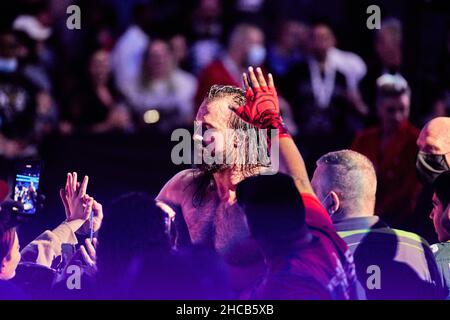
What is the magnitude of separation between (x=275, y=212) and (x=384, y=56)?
4.74 metres

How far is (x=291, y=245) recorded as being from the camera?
3.55 metres

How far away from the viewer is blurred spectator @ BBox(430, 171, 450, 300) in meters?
4.34

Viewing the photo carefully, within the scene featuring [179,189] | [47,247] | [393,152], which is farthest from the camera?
[393,152]

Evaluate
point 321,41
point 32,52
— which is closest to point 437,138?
point 321,41

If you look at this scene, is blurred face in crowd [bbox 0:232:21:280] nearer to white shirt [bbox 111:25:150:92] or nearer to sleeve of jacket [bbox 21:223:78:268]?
sleeve of jacket [bbox 21:223:78:268]

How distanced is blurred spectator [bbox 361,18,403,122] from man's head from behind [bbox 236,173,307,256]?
14.2ft

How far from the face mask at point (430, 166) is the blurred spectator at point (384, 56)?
8.79 feet

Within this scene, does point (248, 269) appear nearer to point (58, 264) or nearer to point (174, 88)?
point (58, 264)

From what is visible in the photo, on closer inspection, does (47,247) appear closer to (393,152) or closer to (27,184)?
Answer: (27,184)

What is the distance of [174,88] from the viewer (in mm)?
8219

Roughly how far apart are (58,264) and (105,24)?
15.3ft

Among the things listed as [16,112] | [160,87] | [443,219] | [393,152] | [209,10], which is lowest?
[443,219]

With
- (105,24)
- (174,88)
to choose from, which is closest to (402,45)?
(174,88)

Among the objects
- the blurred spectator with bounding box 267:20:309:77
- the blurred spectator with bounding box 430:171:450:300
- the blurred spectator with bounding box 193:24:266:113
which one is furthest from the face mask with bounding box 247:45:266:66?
the blurred spectator with bounding box 430:171:450:300
